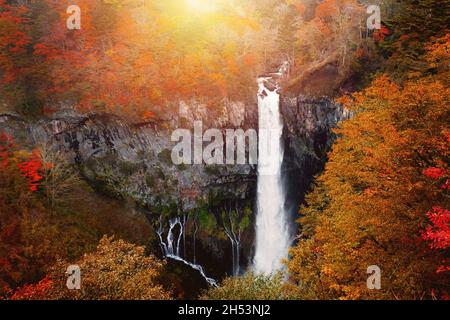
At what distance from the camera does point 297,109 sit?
29.0 metres

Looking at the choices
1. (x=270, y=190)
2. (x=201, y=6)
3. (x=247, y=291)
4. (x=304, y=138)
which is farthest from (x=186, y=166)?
(x=247, y=291)

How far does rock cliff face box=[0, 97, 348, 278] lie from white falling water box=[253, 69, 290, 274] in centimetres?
71

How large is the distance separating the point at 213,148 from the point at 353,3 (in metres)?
18.9

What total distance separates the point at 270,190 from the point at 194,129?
8.38 m

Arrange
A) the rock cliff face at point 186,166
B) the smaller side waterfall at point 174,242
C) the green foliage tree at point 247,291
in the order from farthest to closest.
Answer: the smaller side waterfall at point 174,242 < the rock cliff face at point 186,166 < the green foliage tree at point 247,291

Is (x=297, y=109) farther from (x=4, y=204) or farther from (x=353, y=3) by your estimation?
(x=4, y=204)

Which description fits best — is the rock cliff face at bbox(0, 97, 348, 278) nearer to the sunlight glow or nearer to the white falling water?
the white falling water

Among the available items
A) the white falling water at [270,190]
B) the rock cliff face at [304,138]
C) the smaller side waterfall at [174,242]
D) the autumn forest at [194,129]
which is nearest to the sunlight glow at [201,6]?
the autumn forest at [194,129]

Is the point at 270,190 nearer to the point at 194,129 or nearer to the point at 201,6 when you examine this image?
the point at 194,129

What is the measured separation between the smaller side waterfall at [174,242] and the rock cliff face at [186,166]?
0.22 metres

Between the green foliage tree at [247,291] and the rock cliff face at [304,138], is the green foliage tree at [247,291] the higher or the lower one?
the lower one

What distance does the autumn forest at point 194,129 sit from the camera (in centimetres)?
1700

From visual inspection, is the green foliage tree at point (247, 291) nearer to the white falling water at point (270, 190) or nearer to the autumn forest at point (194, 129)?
the autumn forest at point (194, 129)

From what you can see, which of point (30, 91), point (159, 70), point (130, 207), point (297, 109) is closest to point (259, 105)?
point (297, 109)
